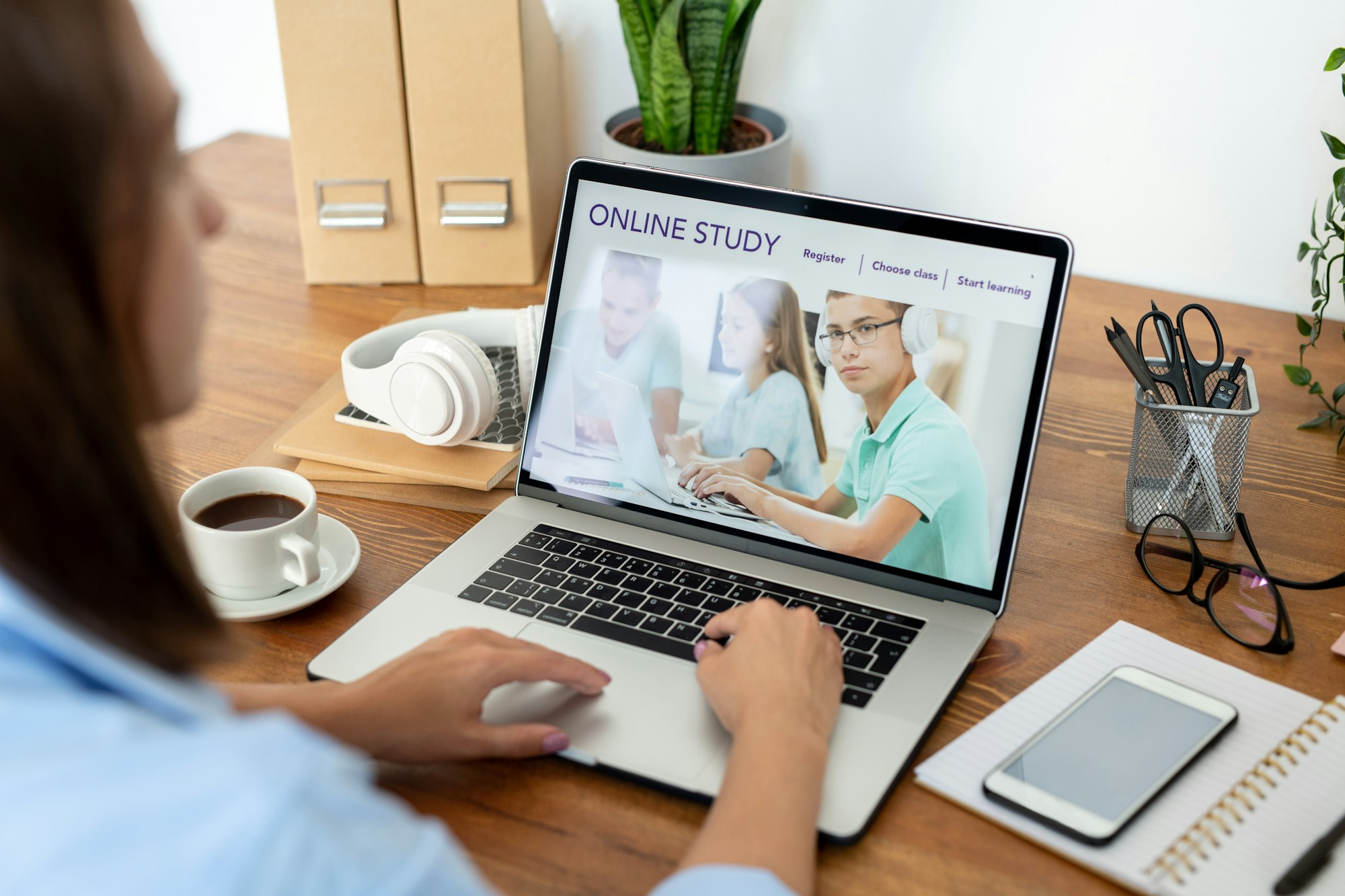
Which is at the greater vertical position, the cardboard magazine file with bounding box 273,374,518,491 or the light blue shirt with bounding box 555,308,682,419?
the light blue shirt with bounding box 555,308,682,419

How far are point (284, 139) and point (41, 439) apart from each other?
53.0 inches

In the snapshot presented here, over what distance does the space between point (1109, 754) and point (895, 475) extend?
0.73ft

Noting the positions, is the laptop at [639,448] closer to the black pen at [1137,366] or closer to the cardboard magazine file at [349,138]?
the black pen at [1137,366]

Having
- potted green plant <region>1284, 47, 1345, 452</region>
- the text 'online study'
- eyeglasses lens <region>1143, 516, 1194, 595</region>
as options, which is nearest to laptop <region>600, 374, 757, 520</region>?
the text 'online study'

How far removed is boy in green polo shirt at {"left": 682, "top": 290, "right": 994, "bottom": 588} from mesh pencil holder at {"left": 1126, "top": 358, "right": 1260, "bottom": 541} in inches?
7.7

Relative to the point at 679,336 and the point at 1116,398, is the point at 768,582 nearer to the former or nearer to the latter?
the point at 679,336

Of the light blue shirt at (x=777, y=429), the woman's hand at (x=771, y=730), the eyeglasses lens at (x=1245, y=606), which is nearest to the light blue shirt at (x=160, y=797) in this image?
the woman's hand at (x=771, y=730)

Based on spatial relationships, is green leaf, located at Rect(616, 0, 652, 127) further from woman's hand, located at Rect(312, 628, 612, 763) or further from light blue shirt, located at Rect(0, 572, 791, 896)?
light blue shirt, located at Rect(0, 572, 791, 896)

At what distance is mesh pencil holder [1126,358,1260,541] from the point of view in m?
0.81

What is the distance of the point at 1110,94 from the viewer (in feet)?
3.82

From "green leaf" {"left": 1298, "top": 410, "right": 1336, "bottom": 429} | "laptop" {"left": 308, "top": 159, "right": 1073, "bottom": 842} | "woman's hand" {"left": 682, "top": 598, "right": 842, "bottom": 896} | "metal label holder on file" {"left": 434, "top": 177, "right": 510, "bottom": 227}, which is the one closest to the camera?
"woman's hand" {"left": 682, "top": 598, "right": 842, "bottom": 896}

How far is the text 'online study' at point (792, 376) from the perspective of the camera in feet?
2.39

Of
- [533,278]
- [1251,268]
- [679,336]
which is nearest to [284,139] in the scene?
[533,278]

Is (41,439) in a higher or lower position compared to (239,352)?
higher
